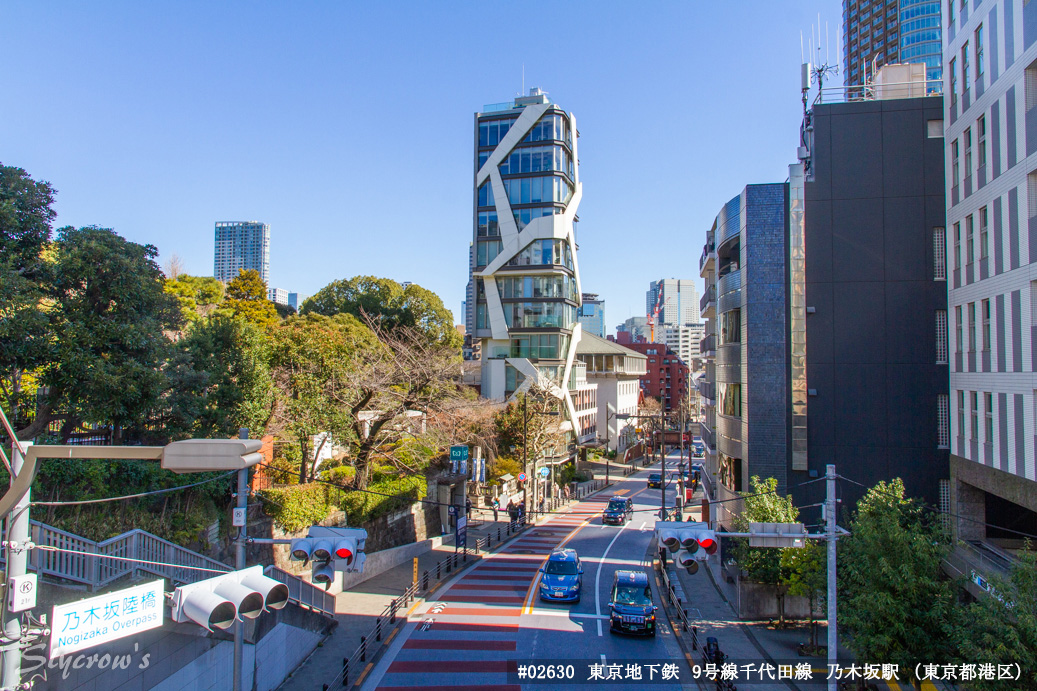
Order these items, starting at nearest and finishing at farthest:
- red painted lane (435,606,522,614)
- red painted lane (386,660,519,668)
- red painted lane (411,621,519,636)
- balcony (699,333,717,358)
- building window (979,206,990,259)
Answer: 1. red painted lane (386,660,519,668)
2. building window (979,206,990,259)
3. red painted lane (411,621,519,636)
4. red painted lane (435,606,522,614)
5. balcony (699,333,717,358)

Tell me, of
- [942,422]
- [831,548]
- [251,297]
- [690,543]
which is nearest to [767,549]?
[831,548]

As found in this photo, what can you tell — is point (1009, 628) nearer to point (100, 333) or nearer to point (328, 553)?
point (328, 553)

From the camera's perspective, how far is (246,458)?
6348 millimetres

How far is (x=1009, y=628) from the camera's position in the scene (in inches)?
466

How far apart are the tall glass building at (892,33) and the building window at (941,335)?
67.0 metres

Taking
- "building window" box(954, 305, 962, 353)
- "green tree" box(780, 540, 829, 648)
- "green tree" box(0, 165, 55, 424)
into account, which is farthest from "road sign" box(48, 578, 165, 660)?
"building window" box(954, 305, 962, 353)

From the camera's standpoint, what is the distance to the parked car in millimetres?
24297

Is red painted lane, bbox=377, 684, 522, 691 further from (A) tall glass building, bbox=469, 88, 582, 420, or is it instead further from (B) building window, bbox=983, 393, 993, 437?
(A) tall glass building, bbox=469, 88, 582, 420

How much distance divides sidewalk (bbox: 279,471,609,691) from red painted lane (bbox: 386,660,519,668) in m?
1.10

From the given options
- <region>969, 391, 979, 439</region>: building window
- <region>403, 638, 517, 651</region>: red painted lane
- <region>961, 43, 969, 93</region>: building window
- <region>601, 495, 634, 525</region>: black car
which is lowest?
<region>601, 495, 634, 525</region>: black car

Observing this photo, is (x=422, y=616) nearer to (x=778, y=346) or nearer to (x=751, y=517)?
(x=751, y=517)

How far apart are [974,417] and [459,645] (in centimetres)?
1923

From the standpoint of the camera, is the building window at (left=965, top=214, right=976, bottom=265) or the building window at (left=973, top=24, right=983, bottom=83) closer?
the building window at (left=973, top=24, right=983, bottom=83)

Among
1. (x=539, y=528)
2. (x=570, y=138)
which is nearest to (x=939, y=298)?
(x=539, y=528)
